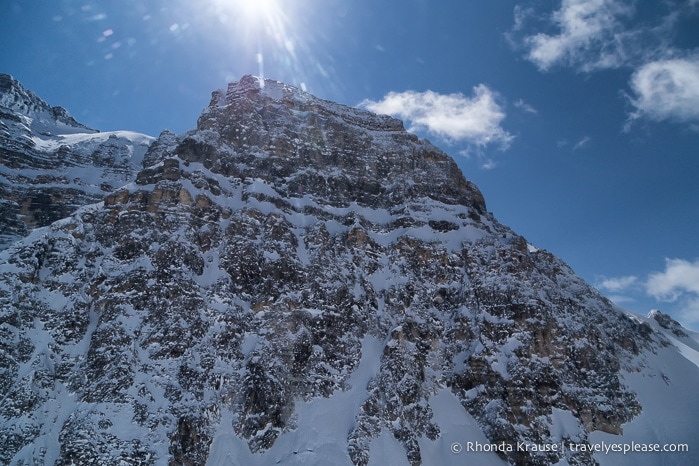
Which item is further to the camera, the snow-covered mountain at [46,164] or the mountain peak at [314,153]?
the snow-covered mountain at [46,164]

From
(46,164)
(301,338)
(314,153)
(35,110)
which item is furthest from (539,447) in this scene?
(35,110)

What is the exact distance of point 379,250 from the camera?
54469 mm

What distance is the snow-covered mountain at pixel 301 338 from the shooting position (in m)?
34.2

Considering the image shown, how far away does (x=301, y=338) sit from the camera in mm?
42469

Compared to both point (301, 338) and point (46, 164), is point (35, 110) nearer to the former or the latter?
point (46, 164)

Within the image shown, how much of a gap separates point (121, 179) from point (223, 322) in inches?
2050

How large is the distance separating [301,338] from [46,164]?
6127cm

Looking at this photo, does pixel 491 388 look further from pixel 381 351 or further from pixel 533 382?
pixel 381 351

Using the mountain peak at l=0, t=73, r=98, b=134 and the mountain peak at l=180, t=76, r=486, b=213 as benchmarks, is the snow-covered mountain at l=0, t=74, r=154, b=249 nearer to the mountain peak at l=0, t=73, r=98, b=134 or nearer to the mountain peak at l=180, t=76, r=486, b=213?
the mountain peak at l=0, t=73, r=98, b=134

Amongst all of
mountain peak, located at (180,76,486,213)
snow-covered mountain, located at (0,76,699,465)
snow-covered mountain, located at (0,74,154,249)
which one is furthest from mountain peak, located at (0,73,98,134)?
snow-covered mountain, located at (0,76,699,465)

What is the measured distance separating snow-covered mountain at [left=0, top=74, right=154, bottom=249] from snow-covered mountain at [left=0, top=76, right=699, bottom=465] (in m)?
22.7

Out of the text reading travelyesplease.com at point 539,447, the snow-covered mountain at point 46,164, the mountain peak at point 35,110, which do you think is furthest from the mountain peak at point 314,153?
the mountain peak at point 35,110

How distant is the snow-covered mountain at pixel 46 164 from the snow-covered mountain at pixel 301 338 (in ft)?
74.4

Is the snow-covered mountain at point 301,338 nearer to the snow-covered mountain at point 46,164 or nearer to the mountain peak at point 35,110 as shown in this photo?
the snow-covered mountain at point 46,164
